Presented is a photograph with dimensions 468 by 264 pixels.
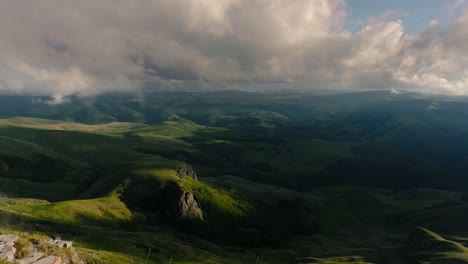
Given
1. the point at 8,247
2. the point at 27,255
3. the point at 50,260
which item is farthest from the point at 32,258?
the point at 8,247

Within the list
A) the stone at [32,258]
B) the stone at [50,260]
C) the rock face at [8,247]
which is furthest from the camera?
the stone at [50,260]

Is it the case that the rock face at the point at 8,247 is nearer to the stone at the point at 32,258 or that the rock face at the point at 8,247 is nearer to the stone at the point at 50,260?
the stone at the point at 32,258

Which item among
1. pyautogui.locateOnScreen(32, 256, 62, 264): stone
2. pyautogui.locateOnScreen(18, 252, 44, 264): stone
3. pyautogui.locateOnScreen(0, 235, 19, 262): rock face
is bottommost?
pyautogui.locateOnScreen(32, 256, 62, 264): stone

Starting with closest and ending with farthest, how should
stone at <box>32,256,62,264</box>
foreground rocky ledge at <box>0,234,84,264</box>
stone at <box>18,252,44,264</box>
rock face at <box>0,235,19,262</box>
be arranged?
rock face at <box>0,235,19,262</box>, foreground rocky ledge at <box>0,234,84,264</box>, stone at <box>18,252,44,264</box>, stone at <box>32,256,62,264</box>

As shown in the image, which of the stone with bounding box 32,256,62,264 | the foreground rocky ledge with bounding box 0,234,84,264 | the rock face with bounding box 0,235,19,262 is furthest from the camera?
the stone with bounding box 32,256,62,264

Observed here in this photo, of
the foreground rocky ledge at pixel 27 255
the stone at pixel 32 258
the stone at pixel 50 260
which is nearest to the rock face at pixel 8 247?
the foreground rocky ledge at pixel 27 255

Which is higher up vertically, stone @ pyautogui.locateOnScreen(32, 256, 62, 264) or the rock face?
the rock face

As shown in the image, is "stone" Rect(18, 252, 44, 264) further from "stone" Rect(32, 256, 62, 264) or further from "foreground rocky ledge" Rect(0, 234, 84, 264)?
"stone" Rect(32, 256, 62, 264)

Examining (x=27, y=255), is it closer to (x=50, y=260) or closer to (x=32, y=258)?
(x=32, y=258)

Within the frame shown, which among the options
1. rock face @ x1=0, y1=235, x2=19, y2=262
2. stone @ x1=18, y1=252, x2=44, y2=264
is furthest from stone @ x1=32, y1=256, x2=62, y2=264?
rock face @ x1=0, y1=235, x2=19, y2=262

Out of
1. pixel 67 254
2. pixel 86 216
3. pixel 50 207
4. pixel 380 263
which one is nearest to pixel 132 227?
pixel 86 216
